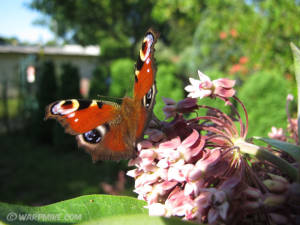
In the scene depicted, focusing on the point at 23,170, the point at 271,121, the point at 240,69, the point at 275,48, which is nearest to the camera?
the point at 271,121

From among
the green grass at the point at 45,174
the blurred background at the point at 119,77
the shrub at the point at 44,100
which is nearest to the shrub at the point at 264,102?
the blurred background at the point at 119,77

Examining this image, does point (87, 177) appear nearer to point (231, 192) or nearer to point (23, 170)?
point (23, 170)

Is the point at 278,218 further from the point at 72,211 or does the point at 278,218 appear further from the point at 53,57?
the point at 53,57

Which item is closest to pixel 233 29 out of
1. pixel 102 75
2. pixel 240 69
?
pixel 240 69

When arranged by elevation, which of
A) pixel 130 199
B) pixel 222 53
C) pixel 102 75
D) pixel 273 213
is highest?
pixel 273 213

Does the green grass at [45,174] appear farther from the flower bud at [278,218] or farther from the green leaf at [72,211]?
the flower bud at [278,218]

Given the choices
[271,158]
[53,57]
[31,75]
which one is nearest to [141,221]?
[271,158]
